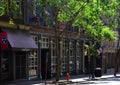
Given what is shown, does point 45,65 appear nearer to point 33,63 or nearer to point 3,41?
point 33,63

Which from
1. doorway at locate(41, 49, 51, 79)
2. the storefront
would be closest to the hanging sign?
the storefront

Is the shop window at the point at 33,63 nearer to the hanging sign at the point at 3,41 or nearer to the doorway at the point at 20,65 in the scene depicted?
the doorway at the point at 20,65

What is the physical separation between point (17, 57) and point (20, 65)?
84cm

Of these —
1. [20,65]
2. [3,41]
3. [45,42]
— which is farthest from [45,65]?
[3,41]

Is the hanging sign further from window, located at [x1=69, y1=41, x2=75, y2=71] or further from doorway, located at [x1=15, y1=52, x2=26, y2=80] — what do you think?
window, located at [x1=69, y1=41, x2=75, y2=71]

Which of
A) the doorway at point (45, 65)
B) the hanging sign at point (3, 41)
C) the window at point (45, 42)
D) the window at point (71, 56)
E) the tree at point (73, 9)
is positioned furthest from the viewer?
the window at point (71, 56)

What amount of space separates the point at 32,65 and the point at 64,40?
782 cm

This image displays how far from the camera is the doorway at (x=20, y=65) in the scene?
107 feet

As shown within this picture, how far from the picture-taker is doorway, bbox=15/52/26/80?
32.8m

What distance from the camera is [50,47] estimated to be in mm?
38312

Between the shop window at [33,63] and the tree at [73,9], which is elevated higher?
the tree at [73,9]

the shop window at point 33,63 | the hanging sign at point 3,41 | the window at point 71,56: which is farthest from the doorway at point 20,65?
the window at point 71,56

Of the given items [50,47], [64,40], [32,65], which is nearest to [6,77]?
[32,65]

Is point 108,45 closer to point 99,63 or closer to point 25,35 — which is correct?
point 99,63
